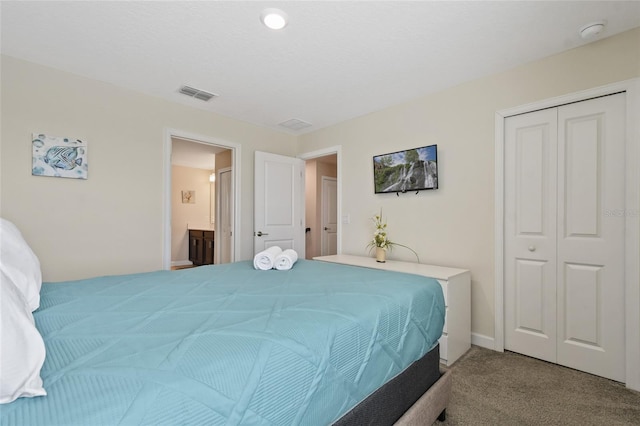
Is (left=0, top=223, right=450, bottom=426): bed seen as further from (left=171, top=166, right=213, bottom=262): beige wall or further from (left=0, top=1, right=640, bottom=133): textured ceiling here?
(left=171, top=166, right=213, bottom=262): beige wall

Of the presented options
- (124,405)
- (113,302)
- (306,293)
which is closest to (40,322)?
(113,302)

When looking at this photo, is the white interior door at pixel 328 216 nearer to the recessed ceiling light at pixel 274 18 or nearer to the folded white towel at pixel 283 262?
the folded white towel at pixel 283 262

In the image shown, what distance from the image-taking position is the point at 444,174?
10.1ft

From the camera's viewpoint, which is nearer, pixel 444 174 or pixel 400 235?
pixel 444 174

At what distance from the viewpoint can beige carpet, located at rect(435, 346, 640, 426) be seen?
69.3 inches

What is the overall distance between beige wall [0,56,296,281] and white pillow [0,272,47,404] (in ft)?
8.18

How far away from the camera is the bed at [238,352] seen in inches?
28.4

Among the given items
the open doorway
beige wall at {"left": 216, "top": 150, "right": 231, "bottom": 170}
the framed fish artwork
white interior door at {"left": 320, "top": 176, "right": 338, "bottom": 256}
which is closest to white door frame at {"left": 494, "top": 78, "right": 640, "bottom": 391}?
the open doorway

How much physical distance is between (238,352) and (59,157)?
2937 mm

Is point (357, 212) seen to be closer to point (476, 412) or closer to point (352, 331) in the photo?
point (476, 412)

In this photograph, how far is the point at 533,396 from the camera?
1.98 metres

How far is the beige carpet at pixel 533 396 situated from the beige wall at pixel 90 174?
10.4ft

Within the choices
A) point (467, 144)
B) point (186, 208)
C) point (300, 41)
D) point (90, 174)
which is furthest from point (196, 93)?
point (186, 208)

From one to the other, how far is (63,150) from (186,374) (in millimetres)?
2956
